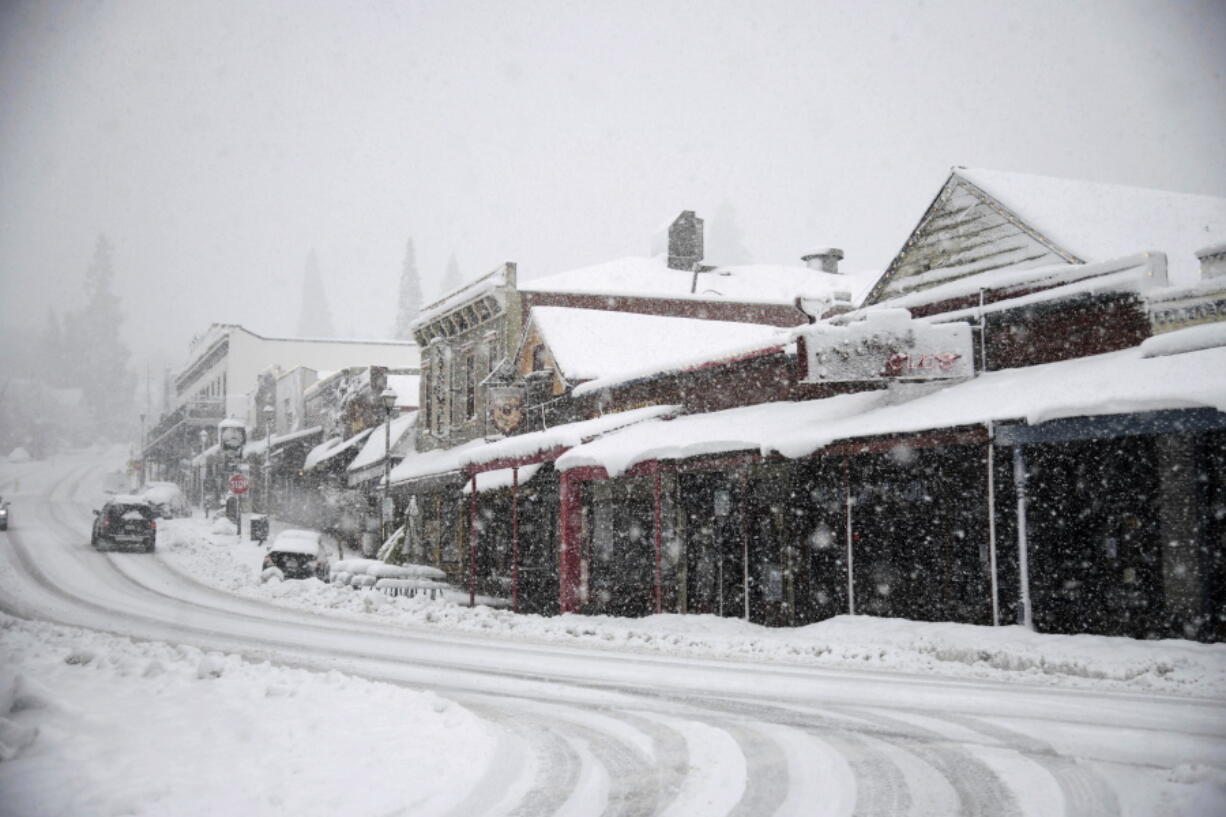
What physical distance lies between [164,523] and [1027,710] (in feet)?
139

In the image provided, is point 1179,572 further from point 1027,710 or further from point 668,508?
point 668,508

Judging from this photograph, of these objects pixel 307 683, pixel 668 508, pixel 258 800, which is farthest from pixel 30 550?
pixel 258 800

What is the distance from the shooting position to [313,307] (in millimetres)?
138875

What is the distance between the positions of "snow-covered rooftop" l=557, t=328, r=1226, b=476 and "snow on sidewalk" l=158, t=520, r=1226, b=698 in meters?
2.66

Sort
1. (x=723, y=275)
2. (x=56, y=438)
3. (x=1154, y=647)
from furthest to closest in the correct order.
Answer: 1. (x=56, y=438)
2. (x=723, y=275)
3. (x=1154, y=647)

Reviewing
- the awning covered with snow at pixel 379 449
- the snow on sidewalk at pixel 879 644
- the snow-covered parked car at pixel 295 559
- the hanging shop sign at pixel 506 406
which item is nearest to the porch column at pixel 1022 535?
the snow on sidewalk at pixel 879 644

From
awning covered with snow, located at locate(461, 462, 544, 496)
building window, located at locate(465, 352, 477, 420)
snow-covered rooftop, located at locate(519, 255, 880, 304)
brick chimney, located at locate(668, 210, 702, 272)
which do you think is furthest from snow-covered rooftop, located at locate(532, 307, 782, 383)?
brick chimney, located at locate(668, 210, 702, 272)

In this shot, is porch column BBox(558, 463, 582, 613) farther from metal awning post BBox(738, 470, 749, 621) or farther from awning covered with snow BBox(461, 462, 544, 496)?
metal awning post BBox(738, 470, 749, 621)

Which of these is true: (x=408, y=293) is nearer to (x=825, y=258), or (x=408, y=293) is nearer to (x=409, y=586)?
(x=825, y=258)

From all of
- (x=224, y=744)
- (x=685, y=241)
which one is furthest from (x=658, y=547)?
(x=685, y=241)

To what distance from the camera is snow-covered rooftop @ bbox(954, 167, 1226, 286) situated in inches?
679

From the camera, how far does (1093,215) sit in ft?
61.2

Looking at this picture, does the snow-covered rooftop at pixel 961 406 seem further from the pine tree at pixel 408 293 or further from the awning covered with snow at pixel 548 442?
the pine tree at pixel 408 293

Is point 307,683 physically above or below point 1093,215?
below
